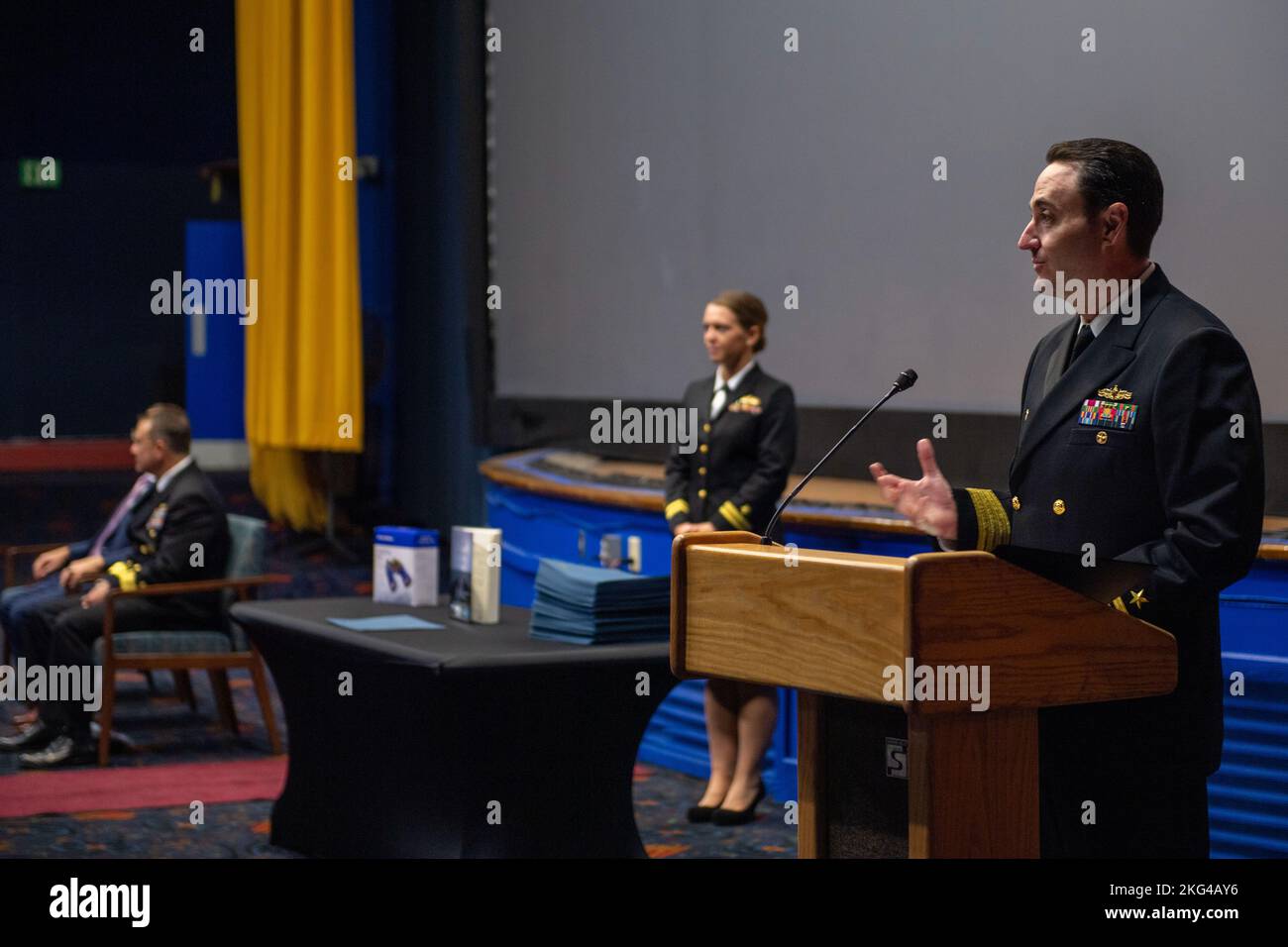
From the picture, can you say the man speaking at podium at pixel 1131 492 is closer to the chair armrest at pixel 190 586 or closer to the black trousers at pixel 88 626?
the chair armrest at pixel 190 586

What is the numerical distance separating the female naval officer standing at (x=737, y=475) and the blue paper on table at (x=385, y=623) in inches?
34.4

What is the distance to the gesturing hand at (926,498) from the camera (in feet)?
6.56

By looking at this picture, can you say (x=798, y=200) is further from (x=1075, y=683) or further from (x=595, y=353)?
(x=1075, y=683)

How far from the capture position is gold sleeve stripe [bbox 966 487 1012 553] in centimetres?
207

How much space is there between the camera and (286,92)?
7.88 metres

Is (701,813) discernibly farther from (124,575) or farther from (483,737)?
(124,575)

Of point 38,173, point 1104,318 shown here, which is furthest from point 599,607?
point 38,173

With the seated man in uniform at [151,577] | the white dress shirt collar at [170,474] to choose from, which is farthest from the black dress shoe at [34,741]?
the white dress shirt collar at [170,474]

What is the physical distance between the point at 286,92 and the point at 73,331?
3.09 metres

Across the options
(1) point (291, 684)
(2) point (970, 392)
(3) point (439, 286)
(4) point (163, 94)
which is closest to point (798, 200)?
(2) point (970, 392)

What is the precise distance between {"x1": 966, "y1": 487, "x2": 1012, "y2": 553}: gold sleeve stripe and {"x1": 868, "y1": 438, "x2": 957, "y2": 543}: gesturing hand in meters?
0.05

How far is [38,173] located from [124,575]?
5423 millimetres

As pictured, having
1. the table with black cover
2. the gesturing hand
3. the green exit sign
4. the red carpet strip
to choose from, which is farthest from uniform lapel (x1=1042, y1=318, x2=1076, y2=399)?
the green exit sign

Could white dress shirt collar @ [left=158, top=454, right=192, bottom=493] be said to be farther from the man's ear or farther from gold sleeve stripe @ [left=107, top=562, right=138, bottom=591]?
the man's ear
